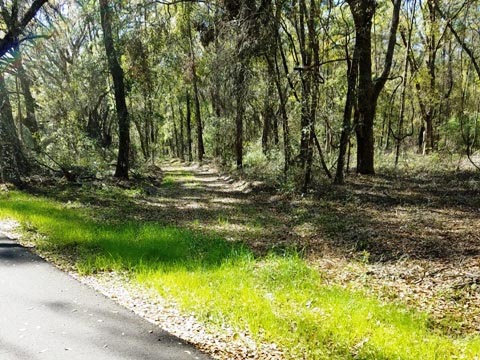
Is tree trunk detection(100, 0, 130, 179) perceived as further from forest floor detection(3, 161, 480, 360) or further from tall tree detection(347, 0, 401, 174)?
tall tree detection(347, 0, 401, 174)

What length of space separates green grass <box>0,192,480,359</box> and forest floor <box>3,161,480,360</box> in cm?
50

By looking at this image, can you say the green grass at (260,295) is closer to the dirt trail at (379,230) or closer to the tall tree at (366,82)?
the dirt trail at (379,230)

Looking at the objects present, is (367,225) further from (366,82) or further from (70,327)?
(366,82)

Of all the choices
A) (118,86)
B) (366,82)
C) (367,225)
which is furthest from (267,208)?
(118,86)

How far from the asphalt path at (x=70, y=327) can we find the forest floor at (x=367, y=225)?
2.83m

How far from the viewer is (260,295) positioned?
500 cm

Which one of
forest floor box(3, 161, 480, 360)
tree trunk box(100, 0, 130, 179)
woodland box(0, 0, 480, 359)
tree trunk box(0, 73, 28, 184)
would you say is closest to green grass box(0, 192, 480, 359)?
woodland box(0, 0, 480, 359)

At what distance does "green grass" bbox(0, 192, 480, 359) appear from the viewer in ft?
12.6

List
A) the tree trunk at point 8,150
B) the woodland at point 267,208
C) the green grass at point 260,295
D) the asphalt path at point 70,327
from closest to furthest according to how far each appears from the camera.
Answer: the asphalt path at point 70,327 → the green grass at point 260,295 → the woodland at point 267,208 → the tree trunk at point 8,150

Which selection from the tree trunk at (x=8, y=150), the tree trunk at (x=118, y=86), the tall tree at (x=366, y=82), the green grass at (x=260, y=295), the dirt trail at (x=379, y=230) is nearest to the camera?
the green grass at (x=260, y=295)

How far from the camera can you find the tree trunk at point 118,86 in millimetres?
14570

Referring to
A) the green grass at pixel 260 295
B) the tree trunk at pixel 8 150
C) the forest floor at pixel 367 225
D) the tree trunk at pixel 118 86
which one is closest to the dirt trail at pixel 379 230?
the forest floor at pixel 367 225

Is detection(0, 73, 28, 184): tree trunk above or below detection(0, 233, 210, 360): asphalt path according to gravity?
above

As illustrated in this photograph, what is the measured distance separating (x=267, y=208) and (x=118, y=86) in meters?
8.44
